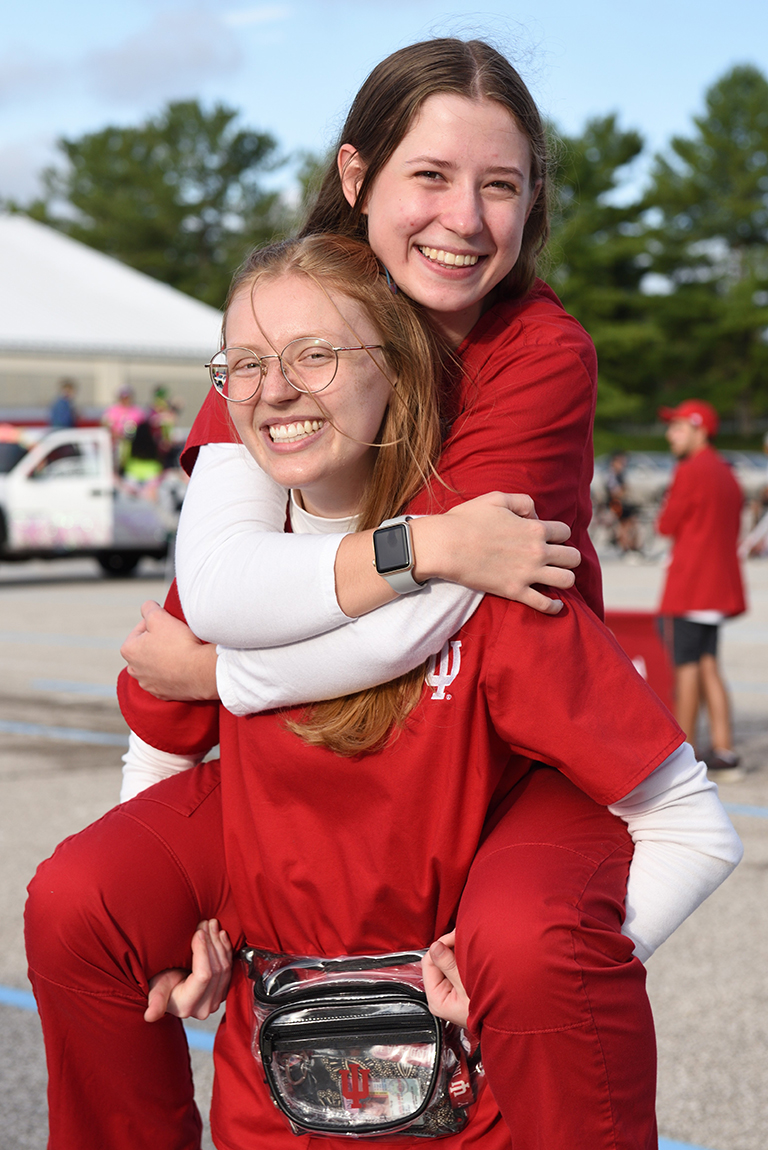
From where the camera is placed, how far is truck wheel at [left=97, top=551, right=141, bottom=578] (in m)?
18.1

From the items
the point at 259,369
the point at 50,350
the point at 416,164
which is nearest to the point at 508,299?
the point at 416,164

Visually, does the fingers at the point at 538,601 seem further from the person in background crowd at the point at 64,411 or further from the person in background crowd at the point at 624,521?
the person in background crowd at the point at 64,411

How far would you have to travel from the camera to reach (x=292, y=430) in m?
2.04

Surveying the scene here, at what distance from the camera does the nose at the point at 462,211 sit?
80.4 inches

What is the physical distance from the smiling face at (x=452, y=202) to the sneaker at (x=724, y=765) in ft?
16.6

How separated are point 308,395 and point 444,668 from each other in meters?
0.46

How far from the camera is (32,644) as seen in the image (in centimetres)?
1130

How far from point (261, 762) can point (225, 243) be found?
230 ft

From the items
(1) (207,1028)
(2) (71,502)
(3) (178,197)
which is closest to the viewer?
(1) (207,1028)

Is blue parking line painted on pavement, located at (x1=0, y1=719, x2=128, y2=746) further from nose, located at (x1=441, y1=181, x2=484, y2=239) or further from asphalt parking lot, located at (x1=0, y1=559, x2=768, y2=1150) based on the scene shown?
nose, located at (x1=441, y1=181, x2=484, y2=239)

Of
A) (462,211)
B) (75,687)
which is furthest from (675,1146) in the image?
(75,687)

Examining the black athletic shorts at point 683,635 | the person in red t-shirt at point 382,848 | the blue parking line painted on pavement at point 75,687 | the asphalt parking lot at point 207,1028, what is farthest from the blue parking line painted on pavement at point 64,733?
the person in red t-shirt at point 382,848

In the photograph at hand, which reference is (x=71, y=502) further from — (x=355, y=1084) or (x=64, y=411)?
(x=355, y=1084)

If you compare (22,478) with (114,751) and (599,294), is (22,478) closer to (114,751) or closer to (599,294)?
(114,751)
